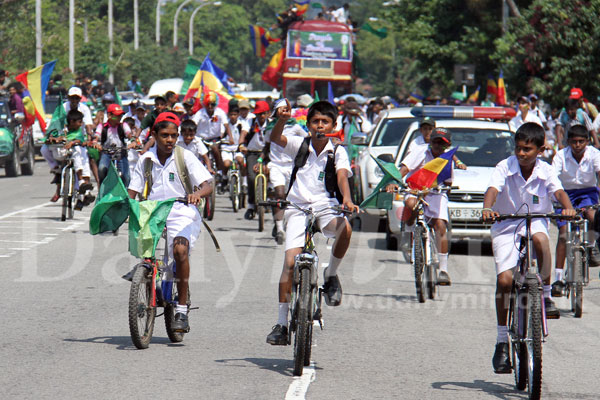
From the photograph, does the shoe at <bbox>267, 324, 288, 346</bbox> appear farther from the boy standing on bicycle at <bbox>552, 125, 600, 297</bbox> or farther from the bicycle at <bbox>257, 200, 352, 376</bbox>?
the boy standing on bicycle at <bbox>552, 125, 600, 297</bbox>

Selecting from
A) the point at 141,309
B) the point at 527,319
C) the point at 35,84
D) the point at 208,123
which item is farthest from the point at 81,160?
the point at 527,319

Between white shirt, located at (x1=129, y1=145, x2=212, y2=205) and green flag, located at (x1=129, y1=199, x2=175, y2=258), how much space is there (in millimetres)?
357

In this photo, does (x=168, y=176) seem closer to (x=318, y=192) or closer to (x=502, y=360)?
(x=318, y=192)

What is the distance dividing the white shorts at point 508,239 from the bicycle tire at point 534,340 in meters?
0.50

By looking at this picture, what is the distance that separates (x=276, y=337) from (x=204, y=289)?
12.4ft

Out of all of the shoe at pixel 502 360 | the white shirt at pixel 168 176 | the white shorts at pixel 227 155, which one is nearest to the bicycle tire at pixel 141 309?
the white shirt at pixel 168 176

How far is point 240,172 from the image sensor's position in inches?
790

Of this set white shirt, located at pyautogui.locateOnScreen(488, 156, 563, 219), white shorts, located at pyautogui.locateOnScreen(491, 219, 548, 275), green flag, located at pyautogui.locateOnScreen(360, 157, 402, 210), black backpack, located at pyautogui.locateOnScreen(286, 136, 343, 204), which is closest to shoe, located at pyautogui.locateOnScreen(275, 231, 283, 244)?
green flag, located at pyautogui.locateOnScreen(360, 157, 402, 210)

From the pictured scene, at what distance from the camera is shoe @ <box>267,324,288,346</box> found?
7684mm

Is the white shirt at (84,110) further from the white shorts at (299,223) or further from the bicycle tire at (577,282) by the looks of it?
the white shorts at (299,223)

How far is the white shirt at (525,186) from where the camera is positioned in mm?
7566

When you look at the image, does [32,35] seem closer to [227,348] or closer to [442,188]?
[442,188]

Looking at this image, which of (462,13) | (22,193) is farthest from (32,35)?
(22,193)

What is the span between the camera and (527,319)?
6.85 m
